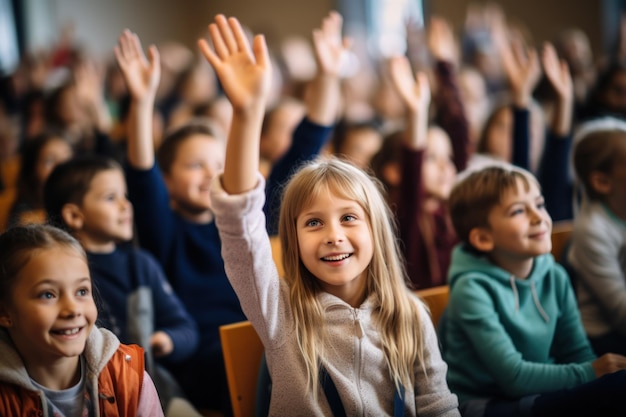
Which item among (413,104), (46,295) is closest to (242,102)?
(46,295)

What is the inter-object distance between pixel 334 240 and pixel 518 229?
578 millimetres

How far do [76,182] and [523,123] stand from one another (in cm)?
173

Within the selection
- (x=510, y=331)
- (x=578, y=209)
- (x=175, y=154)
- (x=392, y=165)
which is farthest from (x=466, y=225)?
(x=175, y=154)

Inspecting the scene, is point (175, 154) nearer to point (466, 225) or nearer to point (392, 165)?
point (392, 165)

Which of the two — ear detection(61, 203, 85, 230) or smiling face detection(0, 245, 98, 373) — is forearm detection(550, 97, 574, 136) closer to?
ear detection(61, 203, 85, 230)

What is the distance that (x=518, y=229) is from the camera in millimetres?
1716

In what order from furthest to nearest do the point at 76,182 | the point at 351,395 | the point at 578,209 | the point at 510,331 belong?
the point at 578,209, the point at 76,182, the point at 510,331, the point at 351,395

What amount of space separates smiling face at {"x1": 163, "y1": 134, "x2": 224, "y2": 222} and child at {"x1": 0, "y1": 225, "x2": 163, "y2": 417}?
942 millimetres

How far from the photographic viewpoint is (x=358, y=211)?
4.86 feet

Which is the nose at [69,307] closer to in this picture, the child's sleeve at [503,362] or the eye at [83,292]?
the eye at [83,292]

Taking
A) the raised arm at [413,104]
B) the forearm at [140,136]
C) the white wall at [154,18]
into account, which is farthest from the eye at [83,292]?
the white wall at [154,18]

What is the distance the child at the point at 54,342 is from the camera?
1213 mm

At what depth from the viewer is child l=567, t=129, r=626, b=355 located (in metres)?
1.95

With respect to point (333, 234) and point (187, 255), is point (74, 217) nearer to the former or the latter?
point (187, 255)
